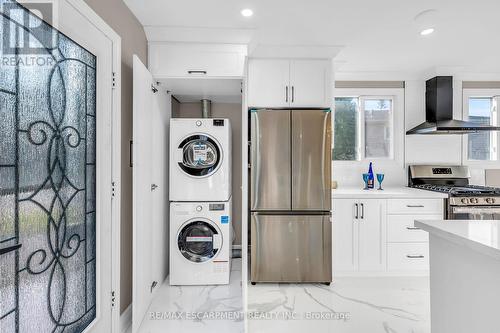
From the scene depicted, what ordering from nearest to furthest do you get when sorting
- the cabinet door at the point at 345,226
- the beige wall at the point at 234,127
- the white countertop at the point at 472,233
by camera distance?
the white countertop at the point at 472,233, the cabinet door at the point at 345,226, the beige wall at the point at 234,127

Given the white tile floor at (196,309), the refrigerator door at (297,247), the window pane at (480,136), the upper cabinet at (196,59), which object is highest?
the upper cabinet at (196,59)

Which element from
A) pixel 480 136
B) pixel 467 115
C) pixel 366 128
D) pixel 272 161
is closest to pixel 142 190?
pixel 272 161

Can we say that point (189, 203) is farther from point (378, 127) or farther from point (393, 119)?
point (393, 119)

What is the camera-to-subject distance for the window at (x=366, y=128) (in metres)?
3.56

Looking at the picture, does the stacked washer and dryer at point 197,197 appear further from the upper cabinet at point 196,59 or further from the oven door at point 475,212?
the oven door at point 475,212

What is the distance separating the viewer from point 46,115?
1.32 metres

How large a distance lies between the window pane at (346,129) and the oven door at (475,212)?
122 cm

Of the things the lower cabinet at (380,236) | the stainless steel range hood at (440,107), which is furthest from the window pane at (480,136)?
the lower cabinet at (380,236)

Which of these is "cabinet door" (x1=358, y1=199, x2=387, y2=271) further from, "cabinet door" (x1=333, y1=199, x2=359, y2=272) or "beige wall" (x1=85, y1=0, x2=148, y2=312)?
"beige wall" (x1=85, y1=0, x2=148, y2=312)

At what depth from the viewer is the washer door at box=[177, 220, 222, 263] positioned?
2.69 metres

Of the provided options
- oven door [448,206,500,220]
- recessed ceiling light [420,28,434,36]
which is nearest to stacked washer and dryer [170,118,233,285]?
recessed ceiling light [420,28,434,36]

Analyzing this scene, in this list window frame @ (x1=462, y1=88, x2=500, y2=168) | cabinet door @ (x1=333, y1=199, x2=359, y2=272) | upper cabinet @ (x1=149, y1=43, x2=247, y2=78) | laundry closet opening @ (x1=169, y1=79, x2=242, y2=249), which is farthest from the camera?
window frame @ (x1=462, y1=88, x2=500, y2=168)

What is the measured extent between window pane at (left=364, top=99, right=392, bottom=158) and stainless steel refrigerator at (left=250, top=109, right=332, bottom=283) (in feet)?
3.91

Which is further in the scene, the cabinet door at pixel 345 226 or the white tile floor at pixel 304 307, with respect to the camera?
the cabinet door at pixel 345 226
